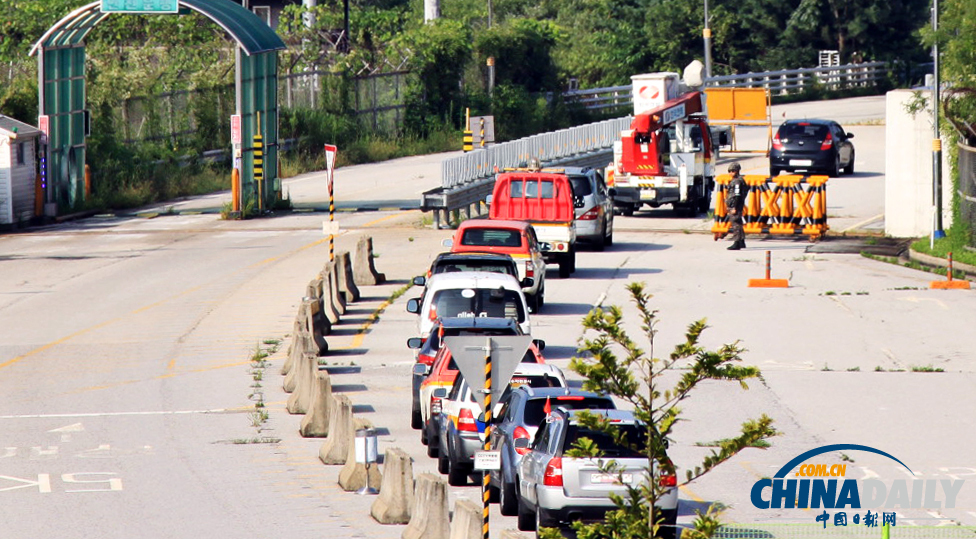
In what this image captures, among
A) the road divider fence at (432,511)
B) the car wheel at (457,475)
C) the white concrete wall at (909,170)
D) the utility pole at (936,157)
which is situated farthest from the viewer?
the white concrete wall at (909,170)

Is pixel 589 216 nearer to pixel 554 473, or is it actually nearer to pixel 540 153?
pixel 540 153

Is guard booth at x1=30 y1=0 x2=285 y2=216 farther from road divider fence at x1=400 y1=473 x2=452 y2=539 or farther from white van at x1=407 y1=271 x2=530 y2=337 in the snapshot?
road divider fence at x1=400 y1=473 x2=452 y2=539

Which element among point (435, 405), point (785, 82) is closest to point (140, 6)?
point (435, 405)

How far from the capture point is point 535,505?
1479 cm

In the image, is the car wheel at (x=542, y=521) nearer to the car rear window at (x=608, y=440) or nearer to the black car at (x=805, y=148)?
the car rear window at (x=608, y=440)

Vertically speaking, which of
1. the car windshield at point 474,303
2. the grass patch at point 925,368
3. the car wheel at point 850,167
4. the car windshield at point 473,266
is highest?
the car wheel at point 850,167

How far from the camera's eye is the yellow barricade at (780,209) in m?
38.8

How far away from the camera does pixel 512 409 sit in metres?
16.6

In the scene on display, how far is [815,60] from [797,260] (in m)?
51.8

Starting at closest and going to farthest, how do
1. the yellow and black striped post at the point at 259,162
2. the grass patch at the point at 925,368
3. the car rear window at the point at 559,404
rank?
the car rear window at the point at 559,404, the grass patch at the point at 925,368, the yellow and black striped post at the point at 259,162

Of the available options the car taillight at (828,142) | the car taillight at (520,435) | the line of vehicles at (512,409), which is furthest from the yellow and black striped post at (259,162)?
the car taillight at (520,435)

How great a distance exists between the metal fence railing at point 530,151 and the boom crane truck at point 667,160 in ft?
9.56

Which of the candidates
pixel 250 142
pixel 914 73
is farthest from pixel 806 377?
pixel 914 73

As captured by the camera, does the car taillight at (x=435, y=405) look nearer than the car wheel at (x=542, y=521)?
No
